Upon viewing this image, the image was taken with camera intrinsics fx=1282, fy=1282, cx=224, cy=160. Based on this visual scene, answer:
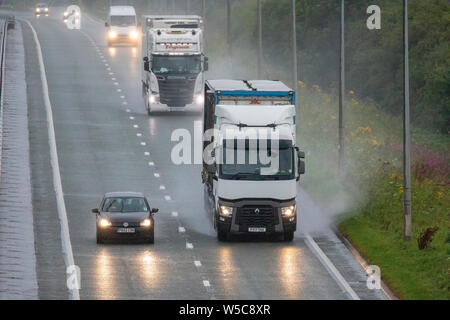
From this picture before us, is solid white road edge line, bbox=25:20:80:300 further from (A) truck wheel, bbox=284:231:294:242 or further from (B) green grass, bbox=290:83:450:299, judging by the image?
(B) green grass, bbox=290:83:450:299

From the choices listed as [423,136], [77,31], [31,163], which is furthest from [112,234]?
[77,31]

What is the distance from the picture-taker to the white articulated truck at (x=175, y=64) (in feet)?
223

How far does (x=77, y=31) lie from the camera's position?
13325 cm

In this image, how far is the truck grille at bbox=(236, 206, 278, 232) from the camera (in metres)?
39.4

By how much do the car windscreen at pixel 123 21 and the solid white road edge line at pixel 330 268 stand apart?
237ft

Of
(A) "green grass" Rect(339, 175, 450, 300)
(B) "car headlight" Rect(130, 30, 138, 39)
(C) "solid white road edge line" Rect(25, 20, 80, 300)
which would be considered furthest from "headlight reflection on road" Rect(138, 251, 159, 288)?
(B) "car headlight" Rect(130, 30, 138, 39)

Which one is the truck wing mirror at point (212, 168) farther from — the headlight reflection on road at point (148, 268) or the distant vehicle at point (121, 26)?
the distant vehicle at point (121, 26)

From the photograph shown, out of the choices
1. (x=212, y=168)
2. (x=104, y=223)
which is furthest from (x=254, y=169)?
(x=104, y=223)

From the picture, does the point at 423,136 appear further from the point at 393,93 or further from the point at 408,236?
the point at 408,236

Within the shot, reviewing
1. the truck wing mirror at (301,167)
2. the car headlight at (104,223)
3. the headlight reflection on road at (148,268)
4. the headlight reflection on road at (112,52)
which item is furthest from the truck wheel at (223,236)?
the headlight reflection on road at (112,52)

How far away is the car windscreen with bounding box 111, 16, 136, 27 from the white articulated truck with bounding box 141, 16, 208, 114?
4296cm

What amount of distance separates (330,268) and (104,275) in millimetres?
6514

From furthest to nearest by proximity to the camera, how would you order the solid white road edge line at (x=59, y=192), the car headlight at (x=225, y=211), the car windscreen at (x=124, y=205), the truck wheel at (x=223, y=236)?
1. the truck wheel at (x=223, y=236)
2. the car windscreen at (x=124, y=205)
3. the car headlight at (x=225, y=211)
4. the solid white road edge line at (x=59, y=192)

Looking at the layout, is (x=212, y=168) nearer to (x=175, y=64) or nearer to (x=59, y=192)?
(x=59, y=192)
